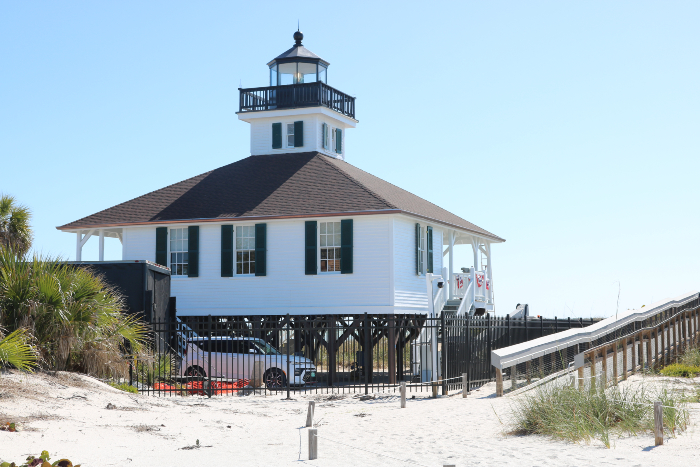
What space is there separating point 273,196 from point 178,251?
3733mm

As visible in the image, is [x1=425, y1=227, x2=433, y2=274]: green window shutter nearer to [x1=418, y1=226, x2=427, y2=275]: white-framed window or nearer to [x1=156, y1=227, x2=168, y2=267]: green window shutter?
[x1=418, y1=226, x2=427, y2=275]: white-framed window

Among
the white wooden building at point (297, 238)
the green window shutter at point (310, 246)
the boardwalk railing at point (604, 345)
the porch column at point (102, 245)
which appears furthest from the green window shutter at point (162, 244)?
the boardwalk railing at point (604, 345)

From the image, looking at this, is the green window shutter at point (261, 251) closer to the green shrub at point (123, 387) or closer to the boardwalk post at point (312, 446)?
the green shrub at point (123, 387)

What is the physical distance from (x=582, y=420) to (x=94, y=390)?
855cm

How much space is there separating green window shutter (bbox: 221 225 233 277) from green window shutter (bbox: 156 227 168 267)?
2107mm

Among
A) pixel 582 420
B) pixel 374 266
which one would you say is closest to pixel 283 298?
pixel 374 266

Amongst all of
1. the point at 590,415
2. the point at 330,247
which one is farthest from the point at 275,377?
the point at 590,415

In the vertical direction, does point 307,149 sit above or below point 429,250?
above

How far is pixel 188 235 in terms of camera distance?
2652 cm

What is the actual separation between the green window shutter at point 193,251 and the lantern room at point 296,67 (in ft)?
26.7

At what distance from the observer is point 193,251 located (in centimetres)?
2633

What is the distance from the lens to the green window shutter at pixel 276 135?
30.8m

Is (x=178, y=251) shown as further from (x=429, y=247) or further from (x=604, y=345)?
(x=604, y=345)

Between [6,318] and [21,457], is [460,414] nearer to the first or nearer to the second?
[21,457]
